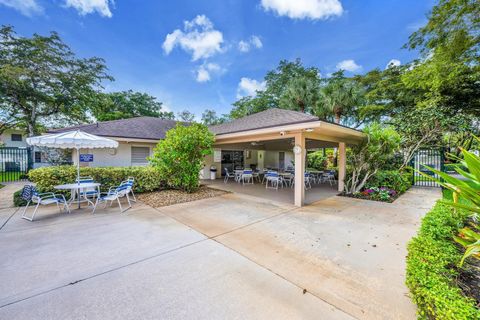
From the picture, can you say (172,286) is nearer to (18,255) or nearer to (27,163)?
(18,255)

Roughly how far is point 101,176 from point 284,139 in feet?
31.0

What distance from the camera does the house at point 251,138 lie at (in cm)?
706

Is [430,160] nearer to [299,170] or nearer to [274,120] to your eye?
[299,170]

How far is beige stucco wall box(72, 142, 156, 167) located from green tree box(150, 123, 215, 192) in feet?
12.6

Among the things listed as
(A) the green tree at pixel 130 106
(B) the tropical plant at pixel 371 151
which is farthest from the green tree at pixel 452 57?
(A) the green tree at pixel 130 106

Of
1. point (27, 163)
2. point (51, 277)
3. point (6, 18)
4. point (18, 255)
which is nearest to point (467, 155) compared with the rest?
point (51, 277)

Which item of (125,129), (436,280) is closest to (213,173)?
(125,129)

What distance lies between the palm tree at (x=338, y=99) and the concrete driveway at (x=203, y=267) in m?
12.6

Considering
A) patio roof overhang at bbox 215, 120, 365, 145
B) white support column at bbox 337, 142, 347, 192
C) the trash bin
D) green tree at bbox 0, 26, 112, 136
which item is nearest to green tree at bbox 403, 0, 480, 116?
white support column at bbox 337, 142, 347, 192

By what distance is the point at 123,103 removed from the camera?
1102 inches

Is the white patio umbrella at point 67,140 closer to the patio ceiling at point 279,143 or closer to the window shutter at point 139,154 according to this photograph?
the window shutter at point 139,154

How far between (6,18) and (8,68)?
3115 mm

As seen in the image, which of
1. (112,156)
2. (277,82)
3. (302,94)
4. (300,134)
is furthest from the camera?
(277,82)

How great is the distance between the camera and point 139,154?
1192cm
